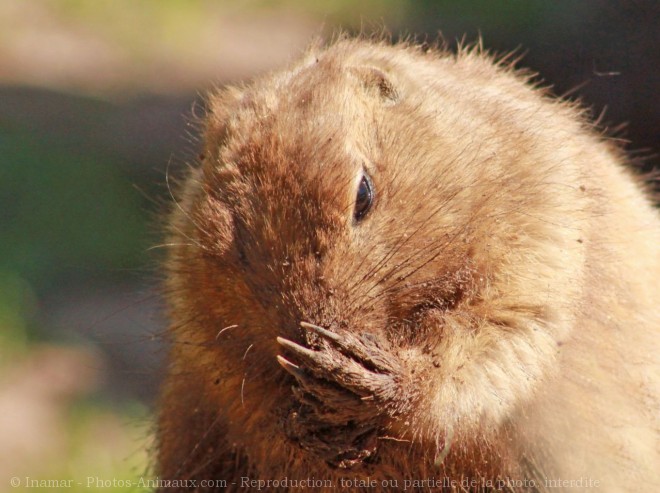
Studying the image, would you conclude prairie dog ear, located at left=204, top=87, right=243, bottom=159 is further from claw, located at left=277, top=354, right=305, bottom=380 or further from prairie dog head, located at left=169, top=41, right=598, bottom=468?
claw, located at left=277, top=354, right=305, bottom=380

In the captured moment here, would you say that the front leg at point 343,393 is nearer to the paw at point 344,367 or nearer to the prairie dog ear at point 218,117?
the paw at point 344,367

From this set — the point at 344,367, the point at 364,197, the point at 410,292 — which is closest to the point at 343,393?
the point at 344,367

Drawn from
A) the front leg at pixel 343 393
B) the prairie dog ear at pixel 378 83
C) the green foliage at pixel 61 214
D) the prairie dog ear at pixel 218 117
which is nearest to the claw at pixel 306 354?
the front leg at pixel 343 393

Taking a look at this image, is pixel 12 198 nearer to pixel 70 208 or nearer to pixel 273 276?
pixel 70 208

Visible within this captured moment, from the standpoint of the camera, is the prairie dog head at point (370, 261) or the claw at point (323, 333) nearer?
the claw at point (323, 333)

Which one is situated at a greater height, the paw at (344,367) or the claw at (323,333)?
the claw at (323,333)

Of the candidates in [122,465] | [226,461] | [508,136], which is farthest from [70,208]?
[508,136]

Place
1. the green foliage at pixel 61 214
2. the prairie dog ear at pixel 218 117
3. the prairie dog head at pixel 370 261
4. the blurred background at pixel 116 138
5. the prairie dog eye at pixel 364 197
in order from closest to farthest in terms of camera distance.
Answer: the prairie dog head at pixel 370 261
the prairie dog eye at pixel 364 197
the prairie dog ear at pixel 218 117
the blurred background at pixel 116 138
the green foliage at pixel 61 214

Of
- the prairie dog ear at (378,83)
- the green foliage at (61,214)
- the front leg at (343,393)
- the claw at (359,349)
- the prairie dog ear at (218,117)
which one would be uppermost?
the prairie dog ear at (378,83)
